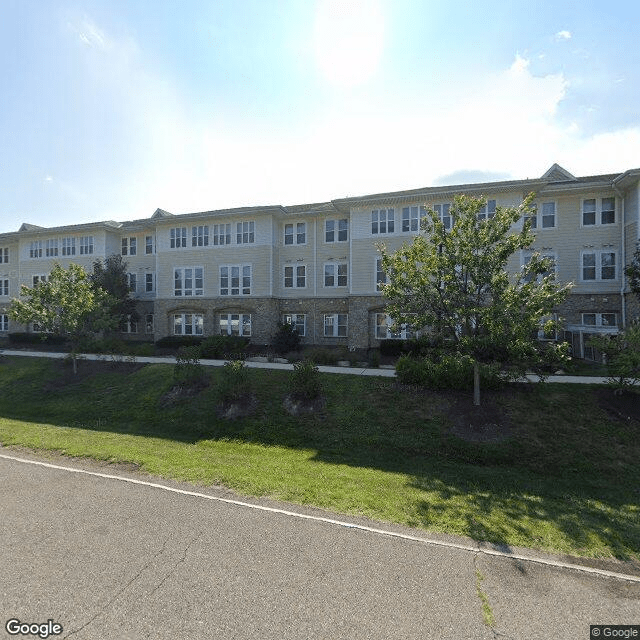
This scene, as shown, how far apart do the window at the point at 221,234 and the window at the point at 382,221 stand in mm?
11358

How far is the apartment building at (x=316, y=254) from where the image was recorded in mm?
22500

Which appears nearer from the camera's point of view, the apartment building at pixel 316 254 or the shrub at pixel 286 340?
the apartment building at pixel 316 254

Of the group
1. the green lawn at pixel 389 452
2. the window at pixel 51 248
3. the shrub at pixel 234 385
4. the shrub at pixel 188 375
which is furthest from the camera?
the window at pixel 51 248

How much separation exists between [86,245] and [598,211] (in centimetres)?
3930

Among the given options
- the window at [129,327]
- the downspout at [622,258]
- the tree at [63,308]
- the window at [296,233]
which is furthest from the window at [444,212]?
the window at [129,327]

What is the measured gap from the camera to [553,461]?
32.4 ft

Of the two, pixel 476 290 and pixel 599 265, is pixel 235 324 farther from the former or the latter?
pixel 599 265

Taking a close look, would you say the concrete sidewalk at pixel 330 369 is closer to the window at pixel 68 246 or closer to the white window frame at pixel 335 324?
the white window frame at pixel 335 324

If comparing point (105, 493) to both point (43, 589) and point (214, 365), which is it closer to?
point (43, 589)

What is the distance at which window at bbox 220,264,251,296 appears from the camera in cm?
2906

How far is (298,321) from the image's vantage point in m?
28.9

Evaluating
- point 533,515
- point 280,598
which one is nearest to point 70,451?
point 280,598

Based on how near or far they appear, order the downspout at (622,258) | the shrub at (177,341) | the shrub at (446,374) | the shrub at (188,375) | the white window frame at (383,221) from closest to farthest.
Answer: the shrub at (446,374), the shrub at (188,375), the downspout at (622,258), the white window frame at (383,221), the shrub at (177,341)
